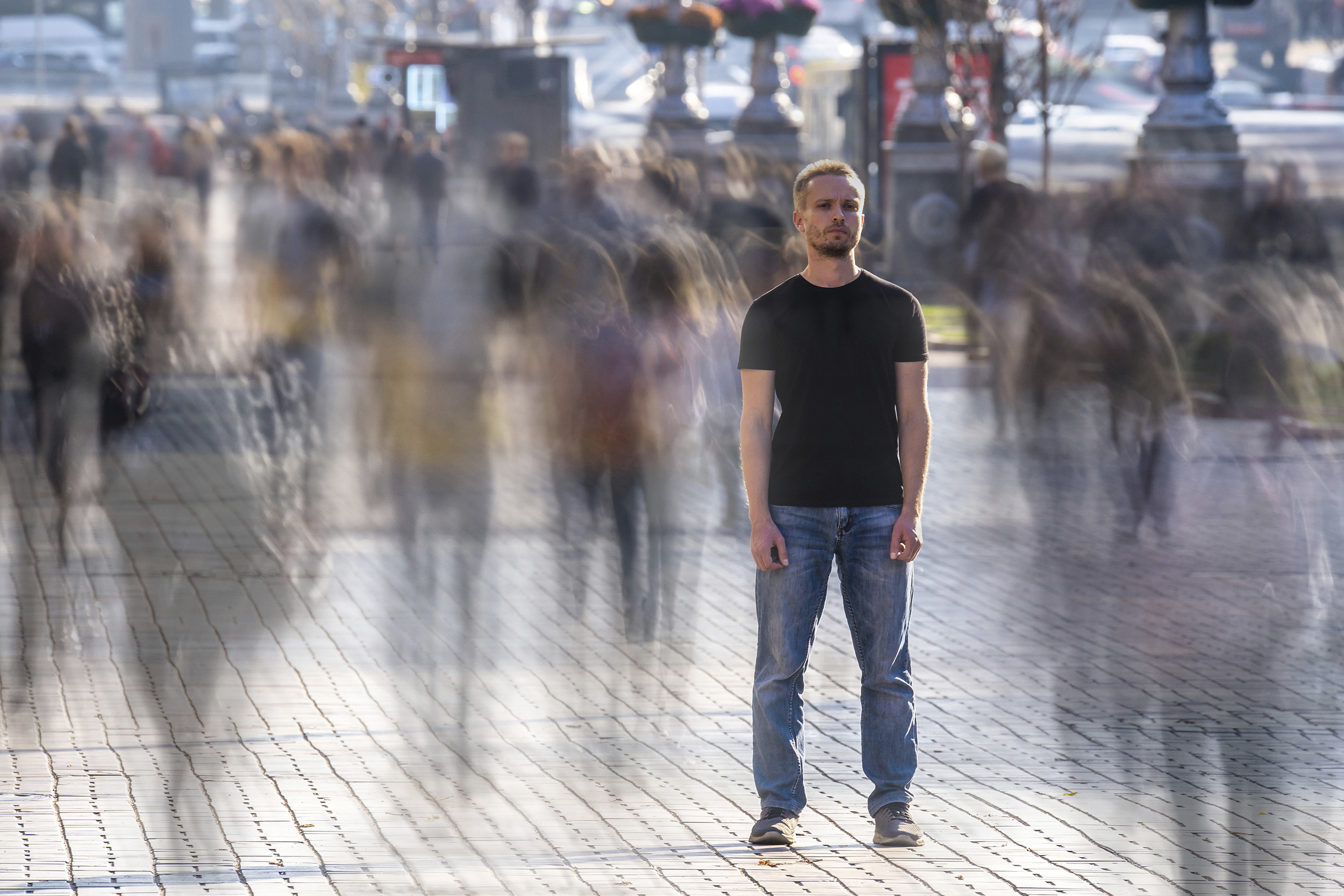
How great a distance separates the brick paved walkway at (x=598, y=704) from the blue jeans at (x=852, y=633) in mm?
235

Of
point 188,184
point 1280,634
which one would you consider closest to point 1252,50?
point 188,184

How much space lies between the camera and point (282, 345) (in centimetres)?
1121

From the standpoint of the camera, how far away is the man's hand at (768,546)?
203 inches

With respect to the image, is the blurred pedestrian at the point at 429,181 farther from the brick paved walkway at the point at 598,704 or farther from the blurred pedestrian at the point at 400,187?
the brick paved walkway at the point at 598,704

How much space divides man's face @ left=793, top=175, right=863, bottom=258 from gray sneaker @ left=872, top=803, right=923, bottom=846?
1.47m

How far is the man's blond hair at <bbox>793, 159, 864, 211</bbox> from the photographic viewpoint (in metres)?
5.19

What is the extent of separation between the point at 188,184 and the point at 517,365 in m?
23.0

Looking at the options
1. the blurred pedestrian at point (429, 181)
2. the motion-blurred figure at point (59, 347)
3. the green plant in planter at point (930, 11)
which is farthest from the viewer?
the blurred pedestrian at point (429, 181)

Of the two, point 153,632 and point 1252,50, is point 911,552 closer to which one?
point 153,632

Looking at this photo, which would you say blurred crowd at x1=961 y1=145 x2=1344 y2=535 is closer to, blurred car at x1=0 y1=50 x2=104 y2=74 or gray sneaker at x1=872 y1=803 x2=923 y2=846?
gray sneaker at x1=872 y1=803 x2=923 y2=846

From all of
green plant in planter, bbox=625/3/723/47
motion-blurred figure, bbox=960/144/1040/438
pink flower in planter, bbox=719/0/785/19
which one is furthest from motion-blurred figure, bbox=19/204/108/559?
green plant in planter, bbox=625/3/723/47

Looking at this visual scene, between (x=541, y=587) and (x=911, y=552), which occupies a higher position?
(x=911, y=552)

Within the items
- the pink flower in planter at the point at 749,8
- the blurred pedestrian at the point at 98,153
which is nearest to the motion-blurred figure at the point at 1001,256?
the pink flower in planter at the point at 749,8

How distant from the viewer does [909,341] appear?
520 cm
